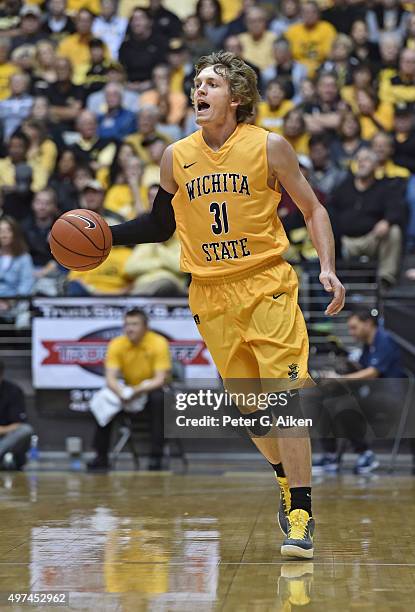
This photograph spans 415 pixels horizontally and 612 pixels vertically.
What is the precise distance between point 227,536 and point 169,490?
9.76 feet

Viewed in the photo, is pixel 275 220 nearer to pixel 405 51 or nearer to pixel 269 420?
pixel 269 420

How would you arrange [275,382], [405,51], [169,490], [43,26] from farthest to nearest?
[43,26], [405,51], [169,490], [275,382]

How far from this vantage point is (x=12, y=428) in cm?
1152

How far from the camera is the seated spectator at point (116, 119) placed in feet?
51.4

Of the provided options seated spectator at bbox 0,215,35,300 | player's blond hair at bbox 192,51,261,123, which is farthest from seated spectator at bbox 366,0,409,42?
player's blond hair at bbox 192,51,261,123

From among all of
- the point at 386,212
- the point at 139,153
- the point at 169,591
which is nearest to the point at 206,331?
the point at 169,591

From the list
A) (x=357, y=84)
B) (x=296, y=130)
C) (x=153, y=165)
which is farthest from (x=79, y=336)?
(x=357, y=84)

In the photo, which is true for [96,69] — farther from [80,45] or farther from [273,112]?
[273,112]

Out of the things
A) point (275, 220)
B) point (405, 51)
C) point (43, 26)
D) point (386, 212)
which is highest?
point (43, 26)

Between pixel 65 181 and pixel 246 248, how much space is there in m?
9.51

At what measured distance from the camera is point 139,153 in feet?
48.7

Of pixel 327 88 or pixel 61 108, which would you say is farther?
pixel 61 108

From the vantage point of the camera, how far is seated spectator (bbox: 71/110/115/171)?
15.1 metres

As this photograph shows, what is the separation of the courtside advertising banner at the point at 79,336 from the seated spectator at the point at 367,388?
1.89 meters
